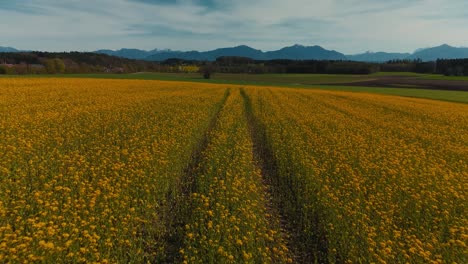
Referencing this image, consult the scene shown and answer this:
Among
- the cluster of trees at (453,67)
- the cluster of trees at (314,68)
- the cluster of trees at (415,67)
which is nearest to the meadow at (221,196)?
the cluster of trees at (314,68)

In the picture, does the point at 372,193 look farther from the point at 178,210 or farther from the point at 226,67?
the point at 226,67

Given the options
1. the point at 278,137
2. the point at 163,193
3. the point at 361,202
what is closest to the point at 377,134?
the point at 278,137

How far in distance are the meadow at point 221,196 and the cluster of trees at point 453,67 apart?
448 feet

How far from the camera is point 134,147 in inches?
461

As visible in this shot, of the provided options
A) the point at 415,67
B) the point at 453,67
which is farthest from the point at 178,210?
the point at 415,67

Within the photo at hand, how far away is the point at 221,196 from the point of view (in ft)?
26.5

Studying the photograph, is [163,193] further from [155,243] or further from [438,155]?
[438,155]

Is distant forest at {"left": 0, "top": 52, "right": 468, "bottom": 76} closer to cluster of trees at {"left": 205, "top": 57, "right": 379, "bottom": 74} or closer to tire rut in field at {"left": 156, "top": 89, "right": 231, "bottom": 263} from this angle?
cluster of trees at {"left": 205, "top": 57, "right": 379, "bottom": 74}

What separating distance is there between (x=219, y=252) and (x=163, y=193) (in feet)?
12.1

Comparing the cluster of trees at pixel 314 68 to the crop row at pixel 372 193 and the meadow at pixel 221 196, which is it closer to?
the crop row at pixel 372 193

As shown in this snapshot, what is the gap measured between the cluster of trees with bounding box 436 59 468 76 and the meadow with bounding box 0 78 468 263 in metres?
137

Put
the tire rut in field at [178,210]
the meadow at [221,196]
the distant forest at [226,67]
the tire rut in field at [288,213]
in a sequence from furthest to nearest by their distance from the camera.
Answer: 1. the distant forest at [226,67]
2. the tire rut in field at [288,213]
3. the tire rut in field at [178,210]
4. the meadow at [221,196]

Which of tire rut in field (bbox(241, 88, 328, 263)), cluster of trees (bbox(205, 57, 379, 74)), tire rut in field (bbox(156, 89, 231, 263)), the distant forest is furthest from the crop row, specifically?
cluster of trees (bbox(205, 57, 379, 74))

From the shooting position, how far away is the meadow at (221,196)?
5.99 meters
